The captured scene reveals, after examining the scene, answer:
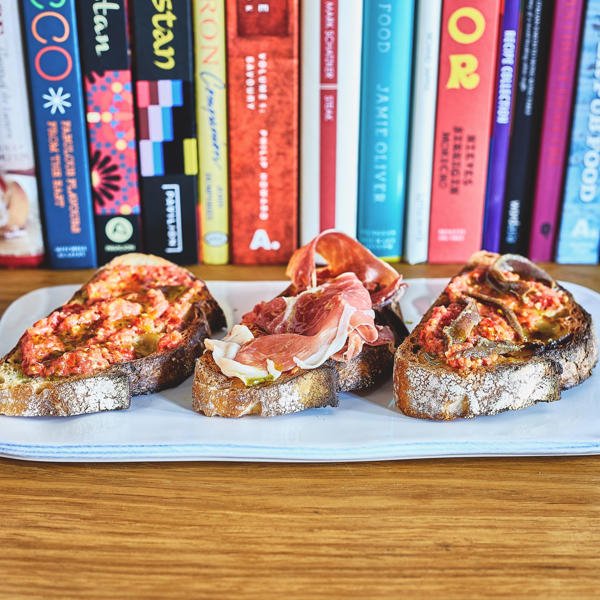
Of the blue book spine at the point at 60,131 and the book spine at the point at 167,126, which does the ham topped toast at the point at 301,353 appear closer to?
the book spine at the point at 167,126

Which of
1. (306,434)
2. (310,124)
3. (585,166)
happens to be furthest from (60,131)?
(585,166)

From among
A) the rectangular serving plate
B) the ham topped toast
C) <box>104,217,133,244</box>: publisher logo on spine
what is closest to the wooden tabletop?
the rectangular serving plate

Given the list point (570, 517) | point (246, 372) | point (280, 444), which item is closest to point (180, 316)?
point (246, 372)

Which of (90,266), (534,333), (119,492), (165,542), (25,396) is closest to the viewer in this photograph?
(165,542)

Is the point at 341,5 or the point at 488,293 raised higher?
the point at 341,5

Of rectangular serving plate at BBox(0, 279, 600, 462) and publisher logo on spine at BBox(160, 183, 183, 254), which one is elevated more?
publisher logo on spine at BBox(160, 183, 183, 254)

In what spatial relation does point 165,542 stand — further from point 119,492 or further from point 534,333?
point 534,333

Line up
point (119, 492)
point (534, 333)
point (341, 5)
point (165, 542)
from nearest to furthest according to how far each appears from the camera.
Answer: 1. point (165, 542)
2. point (119, 492)
3. point (534, 333)
4. point (341, 5)

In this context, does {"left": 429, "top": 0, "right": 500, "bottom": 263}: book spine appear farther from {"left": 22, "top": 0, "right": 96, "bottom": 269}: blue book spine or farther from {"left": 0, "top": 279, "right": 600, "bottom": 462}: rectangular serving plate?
{"left": 22, "top": 0, "right": 96, "bottom": 269}: blue book spine
